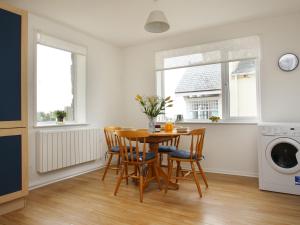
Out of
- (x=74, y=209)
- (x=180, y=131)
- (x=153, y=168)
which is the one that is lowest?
(x=74, y=209)

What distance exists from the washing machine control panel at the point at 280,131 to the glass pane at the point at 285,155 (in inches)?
6.4

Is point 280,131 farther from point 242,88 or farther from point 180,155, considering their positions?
point 180,155

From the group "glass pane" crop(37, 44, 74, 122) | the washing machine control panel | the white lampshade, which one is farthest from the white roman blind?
"glass pane" crop(37, 44, 74, 122)

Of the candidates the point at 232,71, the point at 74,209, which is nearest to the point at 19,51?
the point at 74,209

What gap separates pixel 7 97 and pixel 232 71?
10.6 ft

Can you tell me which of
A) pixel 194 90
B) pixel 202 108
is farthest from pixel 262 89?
pixel 194 90

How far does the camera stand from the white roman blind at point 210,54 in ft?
11.4

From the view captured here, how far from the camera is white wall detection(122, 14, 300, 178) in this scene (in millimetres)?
3211

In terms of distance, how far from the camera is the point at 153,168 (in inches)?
120

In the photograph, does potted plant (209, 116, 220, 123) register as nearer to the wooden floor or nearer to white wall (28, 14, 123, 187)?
the wooden floor

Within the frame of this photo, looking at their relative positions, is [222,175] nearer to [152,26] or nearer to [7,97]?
[152,26]

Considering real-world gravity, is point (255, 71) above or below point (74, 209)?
above

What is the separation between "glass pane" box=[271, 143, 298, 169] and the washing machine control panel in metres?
0.16

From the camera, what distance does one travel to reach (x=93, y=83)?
410cm
